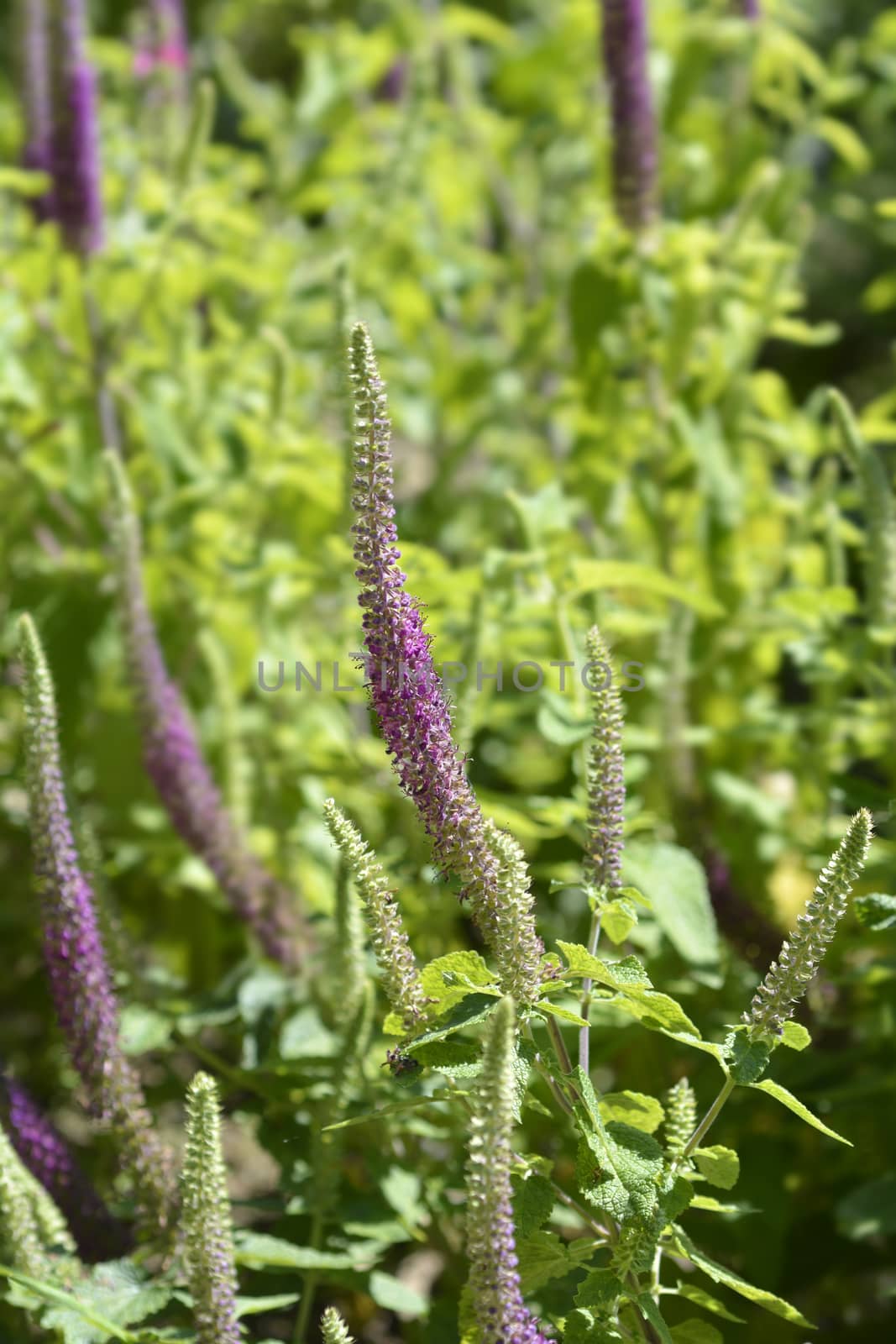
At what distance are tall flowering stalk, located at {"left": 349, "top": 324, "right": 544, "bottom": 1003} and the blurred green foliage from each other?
0.56m

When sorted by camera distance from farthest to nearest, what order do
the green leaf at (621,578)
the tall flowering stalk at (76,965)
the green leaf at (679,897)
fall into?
the green leaf at (621,578)
the green leaf at (679,897)
the tall flowering stalk at (76,965)

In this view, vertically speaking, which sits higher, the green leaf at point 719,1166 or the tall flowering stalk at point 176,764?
the tall flowering stalk at point 176,764

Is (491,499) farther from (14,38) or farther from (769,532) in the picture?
(14,38)

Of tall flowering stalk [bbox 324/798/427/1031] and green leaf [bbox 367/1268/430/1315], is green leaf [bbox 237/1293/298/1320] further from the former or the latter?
tall flowering stalk [bbox 324/798/427/1031]

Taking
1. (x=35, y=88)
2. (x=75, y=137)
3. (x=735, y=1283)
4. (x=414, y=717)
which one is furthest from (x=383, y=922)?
(x=35, y=88)

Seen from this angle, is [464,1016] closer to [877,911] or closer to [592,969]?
[592,969]

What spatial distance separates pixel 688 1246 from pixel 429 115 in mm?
2862

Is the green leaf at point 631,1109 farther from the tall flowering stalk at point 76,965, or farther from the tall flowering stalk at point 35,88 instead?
the tall flowering stalk at point 35,88

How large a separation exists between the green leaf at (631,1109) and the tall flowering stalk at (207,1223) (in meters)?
0.35

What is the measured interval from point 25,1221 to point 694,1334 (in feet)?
2.12

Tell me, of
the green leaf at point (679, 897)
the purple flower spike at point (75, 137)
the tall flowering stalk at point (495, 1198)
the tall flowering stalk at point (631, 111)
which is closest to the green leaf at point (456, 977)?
the tall flowering stalk at point (495, 1198)

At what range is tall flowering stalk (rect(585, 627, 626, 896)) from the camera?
1.31 metres

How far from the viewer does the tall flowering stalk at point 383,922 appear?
121 centimetres

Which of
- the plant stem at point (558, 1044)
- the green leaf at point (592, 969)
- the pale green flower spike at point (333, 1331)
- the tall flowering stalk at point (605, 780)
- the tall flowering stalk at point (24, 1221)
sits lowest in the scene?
the tall flowering stalk at point (24, 1221)
